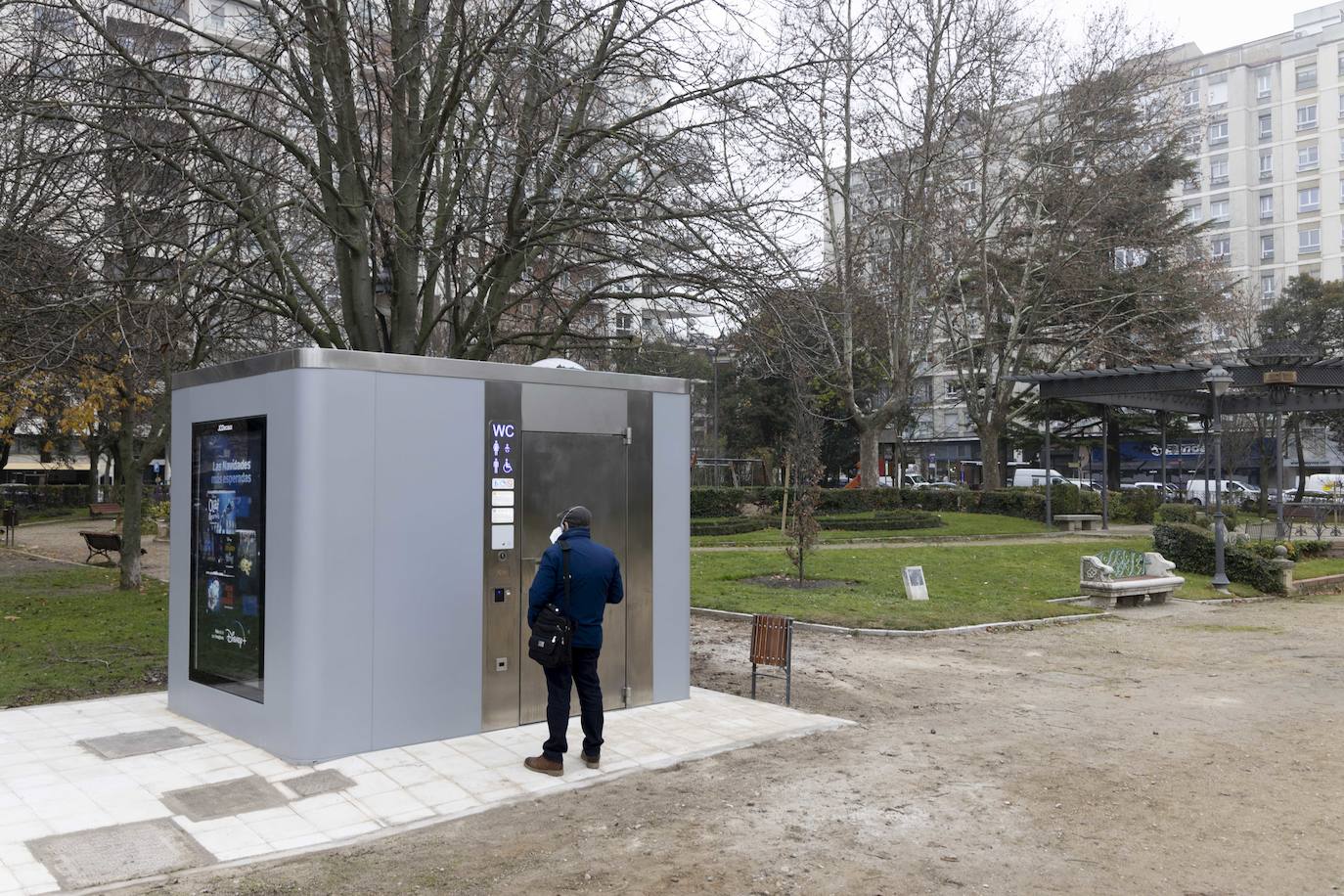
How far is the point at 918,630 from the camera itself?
13570 millimetres

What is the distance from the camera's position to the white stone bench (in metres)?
31.7

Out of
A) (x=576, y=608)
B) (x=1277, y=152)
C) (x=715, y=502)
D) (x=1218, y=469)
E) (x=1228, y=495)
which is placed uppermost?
(x=1277, y=152)

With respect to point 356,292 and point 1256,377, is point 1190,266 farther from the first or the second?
point 356,292

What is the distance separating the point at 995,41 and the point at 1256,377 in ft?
39.1

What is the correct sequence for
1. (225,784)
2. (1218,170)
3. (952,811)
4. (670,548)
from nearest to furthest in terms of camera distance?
(952,811), (225,784), (670,548), (1218,170)

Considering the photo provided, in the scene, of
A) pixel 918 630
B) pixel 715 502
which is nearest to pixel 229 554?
pixel 918 630

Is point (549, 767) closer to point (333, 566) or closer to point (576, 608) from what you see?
point (576, 608)

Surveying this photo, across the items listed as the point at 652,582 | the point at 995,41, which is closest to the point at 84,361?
the point at 652,582

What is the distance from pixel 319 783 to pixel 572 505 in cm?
278

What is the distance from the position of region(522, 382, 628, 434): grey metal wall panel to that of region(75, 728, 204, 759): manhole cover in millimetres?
3302

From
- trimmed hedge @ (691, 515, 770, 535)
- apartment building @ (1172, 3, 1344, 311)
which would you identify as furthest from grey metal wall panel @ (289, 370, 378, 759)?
apartment building @ (1172, 3, 1344, 311)

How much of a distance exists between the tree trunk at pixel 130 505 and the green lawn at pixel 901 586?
27.7ft

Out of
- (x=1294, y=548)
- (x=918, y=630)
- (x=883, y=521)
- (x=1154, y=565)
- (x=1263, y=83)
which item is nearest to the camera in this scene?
(x=918, y=630)

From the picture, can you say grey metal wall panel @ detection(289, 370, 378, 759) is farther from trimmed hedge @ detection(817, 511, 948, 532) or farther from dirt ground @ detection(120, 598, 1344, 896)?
trimmed hedge @ detection(817, 511, 948, 532)
